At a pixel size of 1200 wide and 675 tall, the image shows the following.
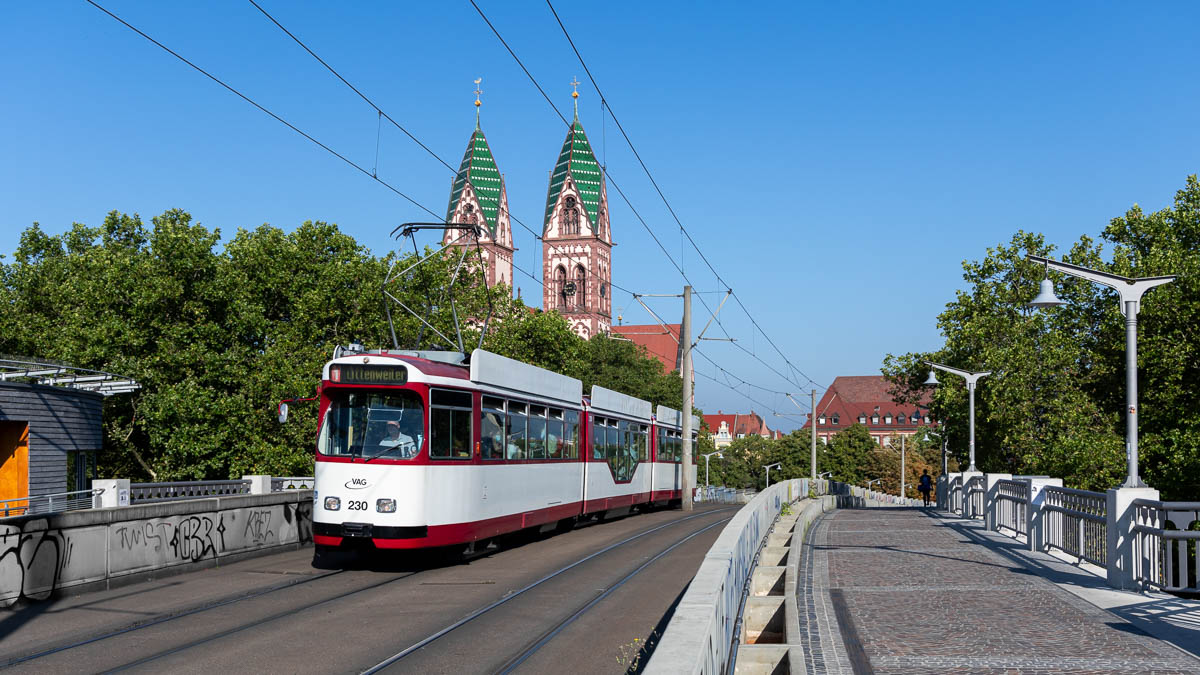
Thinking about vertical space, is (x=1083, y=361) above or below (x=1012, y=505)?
above

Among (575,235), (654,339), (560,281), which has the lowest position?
(654,339)

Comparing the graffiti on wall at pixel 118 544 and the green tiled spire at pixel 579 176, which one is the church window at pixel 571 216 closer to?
the green tiled spire at pixel 579 176

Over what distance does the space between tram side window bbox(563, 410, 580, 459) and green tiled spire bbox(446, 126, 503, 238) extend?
101748 millimetres

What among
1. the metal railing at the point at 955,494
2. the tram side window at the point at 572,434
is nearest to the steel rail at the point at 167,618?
the tram side window at the point at 572,434

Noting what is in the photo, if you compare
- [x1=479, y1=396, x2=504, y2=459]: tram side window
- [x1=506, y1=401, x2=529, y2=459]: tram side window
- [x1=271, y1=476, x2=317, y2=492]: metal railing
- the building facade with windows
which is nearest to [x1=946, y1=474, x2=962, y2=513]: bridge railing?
[x1=506, y1=401, x2=529, y2=459]: tram side window

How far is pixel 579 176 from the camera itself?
415 feet

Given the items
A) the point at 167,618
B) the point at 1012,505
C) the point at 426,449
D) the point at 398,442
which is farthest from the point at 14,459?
the point at 1012,505

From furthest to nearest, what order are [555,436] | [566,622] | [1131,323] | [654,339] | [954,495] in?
[654,339] < [954,495] < [555,436] < [1131,323] < [566,622]

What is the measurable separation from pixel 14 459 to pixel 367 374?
1603 centimetres

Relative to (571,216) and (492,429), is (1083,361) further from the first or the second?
(571,216)

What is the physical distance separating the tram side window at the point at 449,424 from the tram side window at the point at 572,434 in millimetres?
5402

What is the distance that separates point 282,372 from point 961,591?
32754mm

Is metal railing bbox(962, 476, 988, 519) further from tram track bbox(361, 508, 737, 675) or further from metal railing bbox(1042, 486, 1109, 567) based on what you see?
tram track bbox(361, 508, 737, 675)

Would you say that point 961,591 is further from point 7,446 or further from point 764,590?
point 7,446
